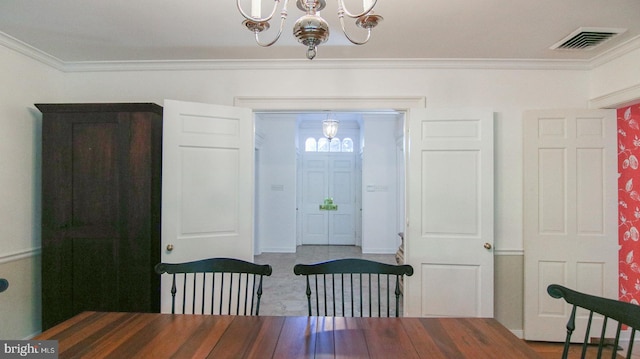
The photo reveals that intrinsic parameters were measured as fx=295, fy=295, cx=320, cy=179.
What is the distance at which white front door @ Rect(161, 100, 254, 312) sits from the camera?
2402 millimetres

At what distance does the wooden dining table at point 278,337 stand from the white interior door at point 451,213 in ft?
3.95

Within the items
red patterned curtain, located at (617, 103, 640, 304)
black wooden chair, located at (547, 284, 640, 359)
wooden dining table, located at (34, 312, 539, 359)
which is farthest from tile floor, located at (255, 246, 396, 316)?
→ red patterned curtain, located at (617, 103, 640, 304)

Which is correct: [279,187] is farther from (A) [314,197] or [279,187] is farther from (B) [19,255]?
(B) [19,255]

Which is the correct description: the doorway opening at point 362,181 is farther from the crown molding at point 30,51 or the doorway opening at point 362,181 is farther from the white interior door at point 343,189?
the crown molding at point 30,51

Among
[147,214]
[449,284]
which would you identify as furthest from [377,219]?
[147,214]

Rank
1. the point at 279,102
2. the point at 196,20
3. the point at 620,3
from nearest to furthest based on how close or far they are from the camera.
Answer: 1. the point at 620,3
2. the point at 196,20
3. the point at 279,102

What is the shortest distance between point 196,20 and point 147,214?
4.88 ft

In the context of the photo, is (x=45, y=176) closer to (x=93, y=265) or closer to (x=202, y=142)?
(x=93, y=265)

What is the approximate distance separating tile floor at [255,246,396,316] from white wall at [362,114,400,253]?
0.31m

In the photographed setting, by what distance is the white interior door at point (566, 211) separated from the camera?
8.32 feet

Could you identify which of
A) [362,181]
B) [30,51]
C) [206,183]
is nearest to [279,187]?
[362,181]

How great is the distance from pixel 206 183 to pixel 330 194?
14.0ft

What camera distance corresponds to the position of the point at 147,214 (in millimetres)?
2299

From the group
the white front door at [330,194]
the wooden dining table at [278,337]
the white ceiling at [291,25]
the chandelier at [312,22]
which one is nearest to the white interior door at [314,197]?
the white front door at [330,194]
